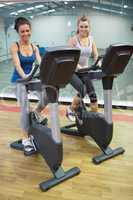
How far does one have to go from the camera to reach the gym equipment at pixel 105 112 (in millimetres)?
2705

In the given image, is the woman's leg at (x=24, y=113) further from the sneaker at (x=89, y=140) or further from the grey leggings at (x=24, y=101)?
the sneaker at (x=89, y=140)

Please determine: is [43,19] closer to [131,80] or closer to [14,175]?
[131,80]

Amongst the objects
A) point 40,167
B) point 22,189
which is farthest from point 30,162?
point 22,189

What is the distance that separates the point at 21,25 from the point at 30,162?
1510 mm

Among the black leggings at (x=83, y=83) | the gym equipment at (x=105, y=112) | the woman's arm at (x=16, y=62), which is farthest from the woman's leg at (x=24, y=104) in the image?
the gym equipment at (x=105, y=112)

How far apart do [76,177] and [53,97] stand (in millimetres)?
875

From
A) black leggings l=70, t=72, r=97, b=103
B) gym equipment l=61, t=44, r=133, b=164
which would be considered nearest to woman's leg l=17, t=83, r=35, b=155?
black leggings l=70, t=72, r=97, b=103

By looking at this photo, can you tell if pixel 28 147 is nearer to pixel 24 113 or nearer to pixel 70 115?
pixel 24 113

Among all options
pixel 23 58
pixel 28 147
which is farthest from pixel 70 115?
pixel 23 58

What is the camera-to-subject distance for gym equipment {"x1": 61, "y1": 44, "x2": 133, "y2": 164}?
2705 millimetres

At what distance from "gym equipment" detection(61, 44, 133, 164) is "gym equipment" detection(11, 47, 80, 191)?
471 millimetres

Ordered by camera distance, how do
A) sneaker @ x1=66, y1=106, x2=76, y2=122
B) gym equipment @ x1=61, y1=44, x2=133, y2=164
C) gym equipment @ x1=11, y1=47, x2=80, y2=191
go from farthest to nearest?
sneaker @ x1=66, y1=106, x2=76, y2=122 → gym equipment @ x1=61, y1=44, x2=133, y2=164 → gym equipment @ x1=11, y1=47, x2=80, y2=191

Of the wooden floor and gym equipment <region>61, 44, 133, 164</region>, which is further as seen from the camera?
gym equipment <region>61, 44, 133, 164</region>

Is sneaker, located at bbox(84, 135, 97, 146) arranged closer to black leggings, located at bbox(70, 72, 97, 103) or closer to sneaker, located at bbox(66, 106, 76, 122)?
sneaker, located at bbox(66, 106, 76, 122)
